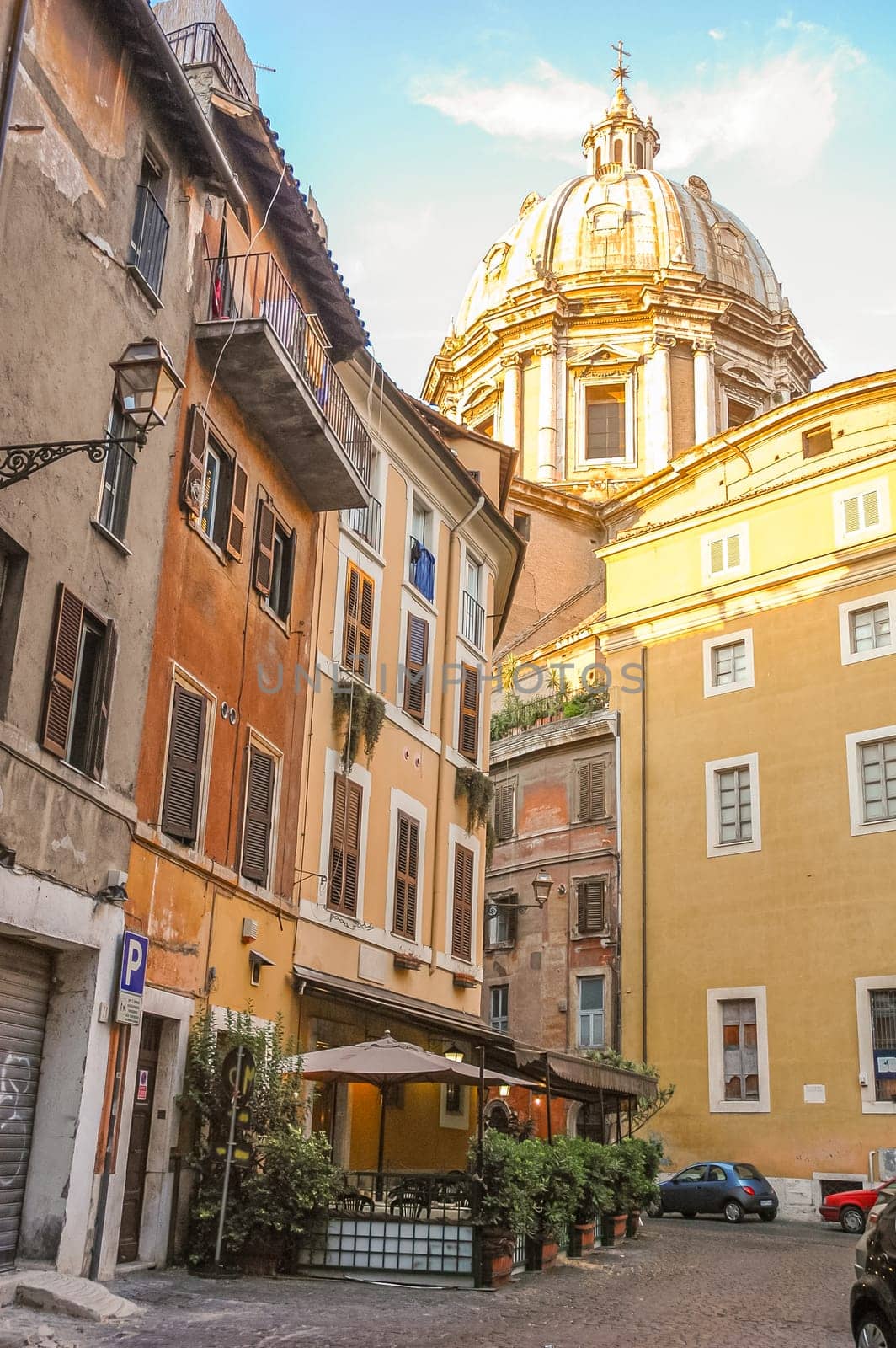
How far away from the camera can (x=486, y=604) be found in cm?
2605

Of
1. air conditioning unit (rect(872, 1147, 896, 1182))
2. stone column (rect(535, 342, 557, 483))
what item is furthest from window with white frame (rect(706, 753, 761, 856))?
stone column (rect(535, 342, 557, 483))

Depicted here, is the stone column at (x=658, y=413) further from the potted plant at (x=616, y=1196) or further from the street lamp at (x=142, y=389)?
the street lamp at (x=142, y=389)

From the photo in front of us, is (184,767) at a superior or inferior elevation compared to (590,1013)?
superior

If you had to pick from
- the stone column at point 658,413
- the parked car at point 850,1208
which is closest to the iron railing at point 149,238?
the parked car at point 850,1208

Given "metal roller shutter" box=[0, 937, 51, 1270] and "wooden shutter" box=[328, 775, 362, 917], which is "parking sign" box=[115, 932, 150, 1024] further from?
"wooden shutter" box=[328, 775, 362, 917]

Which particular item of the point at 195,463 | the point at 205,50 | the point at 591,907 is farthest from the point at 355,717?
the point at 591,907

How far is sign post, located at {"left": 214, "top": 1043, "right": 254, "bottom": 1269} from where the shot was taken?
42.0ft

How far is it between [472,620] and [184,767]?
11427mm

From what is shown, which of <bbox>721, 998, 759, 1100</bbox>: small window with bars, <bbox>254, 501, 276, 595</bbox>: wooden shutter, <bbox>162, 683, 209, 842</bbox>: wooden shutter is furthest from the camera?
<bbox>721, 998, 759, 1100</bbox>: small window with bars

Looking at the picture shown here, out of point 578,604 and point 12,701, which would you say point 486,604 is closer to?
point 12,701

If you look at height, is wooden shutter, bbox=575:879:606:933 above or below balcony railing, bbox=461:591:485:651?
below

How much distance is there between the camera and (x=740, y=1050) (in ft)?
99.0

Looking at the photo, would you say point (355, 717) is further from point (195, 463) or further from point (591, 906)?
point (591, 906)

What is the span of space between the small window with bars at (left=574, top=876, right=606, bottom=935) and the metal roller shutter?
23.4m
